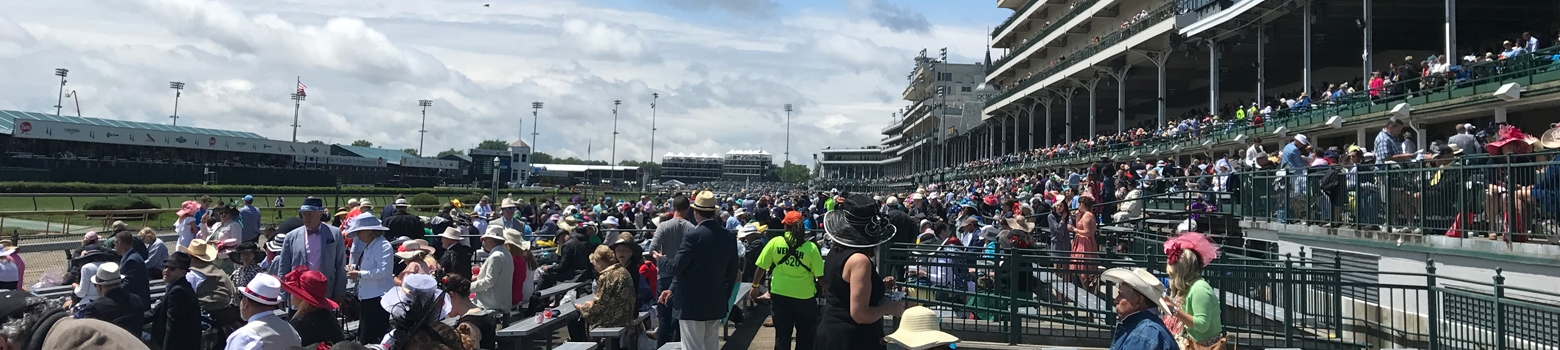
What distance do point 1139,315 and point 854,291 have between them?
1.62 m

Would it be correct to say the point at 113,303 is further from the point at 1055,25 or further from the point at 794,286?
the point at 1055,25

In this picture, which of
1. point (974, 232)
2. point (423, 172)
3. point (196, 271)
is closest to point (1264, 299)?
point (974, 232)

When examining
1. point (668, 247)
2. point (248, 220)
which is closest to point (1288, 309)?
point (668, 247)

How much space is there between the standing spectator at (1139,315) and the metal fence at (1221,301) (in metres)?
4.83

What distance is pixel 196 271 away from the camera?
8359 millimetres

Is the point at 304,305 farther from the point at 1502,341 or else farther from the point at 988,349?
the point at 1502,341

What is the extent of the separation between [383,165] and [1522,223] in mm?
85166

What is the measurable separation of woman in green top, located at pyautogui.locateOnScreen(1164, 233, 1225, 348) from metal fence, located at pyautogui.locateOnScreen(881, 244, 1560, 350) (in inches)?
132

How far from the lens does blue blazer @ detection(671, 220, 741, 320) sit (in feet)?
24.5

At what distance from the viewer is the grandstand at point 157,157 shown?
177 ft

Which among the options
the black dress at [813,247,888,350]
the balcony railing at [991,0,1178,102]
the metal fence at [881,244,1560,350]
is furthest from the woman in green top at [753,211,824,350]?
the balcony railing at [991,0,1178,102]

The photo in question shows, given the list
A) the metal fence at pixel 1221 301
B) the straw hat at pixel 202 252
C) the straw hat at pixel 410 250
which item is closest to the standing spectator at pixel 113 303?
the straw hat at pixel 202 252

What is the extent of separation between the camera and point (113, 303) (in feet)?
23.6

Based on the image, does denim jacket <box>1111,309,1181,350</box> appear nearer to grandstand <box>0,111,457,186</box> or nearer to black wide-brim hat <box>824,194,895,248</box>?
black wide-brim hat <box>824,194,895,248</box>
